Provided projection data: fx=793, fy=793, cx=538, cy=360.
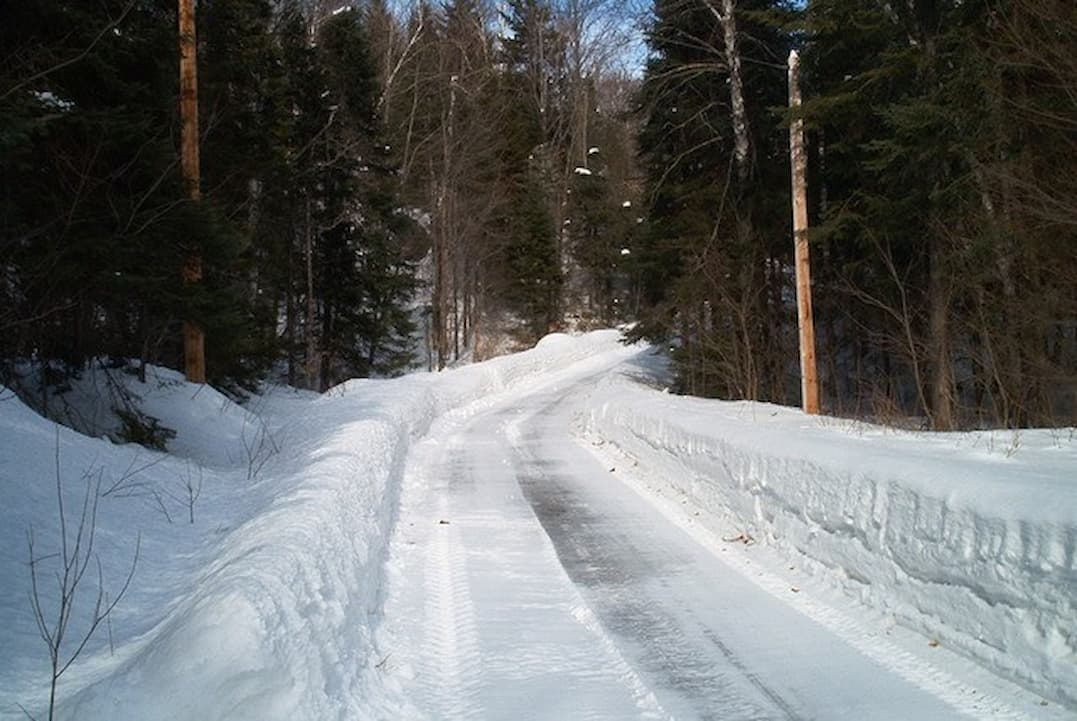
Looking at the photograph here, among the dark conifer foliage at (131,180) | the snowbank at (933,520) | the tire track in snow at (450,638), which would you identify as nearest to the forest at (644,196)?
the dark conifer foliage at (131,180)

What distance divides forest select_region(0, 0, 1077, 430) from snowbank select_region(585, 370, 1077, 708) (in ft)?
17.2

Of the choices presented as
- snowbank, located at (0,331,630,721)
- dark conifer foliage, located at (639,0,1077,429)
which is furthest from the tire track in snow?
dark conifer foliage, located at (639,0,1077,429)

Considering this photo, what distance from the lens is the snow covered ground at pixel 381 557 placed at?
3725 mm

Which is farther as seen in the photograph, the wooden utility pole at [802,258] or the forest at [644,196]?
the wooden utility pole at [802,258]

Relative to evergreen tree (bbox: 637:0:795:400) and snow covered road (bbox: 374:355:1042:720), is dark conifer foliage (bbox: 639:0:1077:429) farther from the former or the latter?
snow covered road (bbox: 374:355:1042:720)

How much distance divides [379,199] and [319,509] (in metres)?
22.7

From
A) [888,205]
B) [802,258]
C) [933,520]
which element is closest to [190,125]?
[802,258]

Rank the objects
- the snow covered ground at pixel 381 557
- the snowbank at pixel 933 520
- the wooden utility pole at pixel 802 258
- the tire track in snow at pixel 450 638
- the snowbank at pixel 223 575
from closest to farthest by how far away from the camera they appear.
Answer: the snowbank at pixel 223 575, the snow covered ground at pixel 381 557, the snowbank at pixel 933 520, the tire track in snow at pixel 450 638, the wooden utility pole at pixel 802 258

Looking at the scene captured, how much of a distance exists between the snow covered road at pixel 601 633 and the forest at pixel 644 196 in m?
4.77

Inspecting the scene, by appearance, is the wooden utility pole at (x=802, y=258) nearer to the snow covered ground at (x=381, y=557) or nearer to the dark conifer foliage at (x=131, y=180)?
the snow covered ground at (x=381, y=557)

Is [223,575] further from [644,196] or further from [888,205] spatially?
[644,196]

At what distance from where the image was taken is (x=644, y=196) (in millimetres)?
25734

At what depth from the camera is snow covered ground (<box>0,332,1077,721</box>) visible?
147 inches

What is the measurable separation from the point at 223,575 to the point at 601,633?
2444mm
